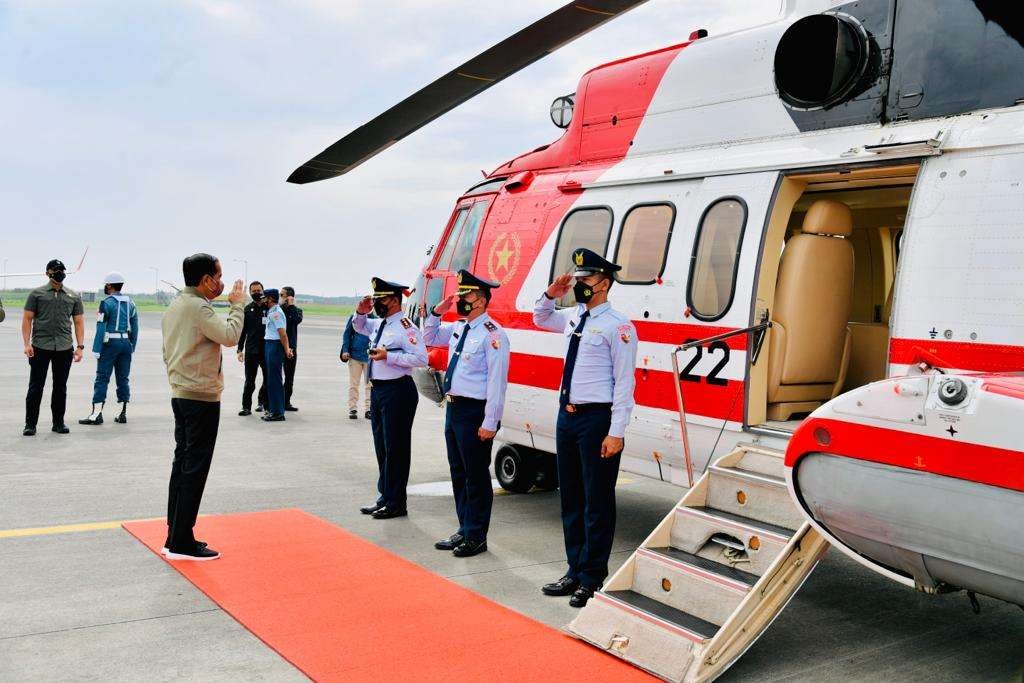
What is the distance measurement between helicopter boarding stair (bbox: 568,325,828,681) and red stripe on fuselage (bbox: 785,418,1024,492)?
1.82 feet

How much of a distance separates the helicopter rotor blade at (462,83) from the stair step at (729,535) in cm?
345

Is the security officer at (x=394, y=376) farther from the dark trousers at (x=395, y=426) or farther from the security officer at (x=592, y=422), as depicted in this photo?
the security officer at (x=592, y=422)

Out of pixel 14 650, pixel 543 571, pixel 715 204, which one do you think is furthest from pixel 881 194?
pixel 14 650

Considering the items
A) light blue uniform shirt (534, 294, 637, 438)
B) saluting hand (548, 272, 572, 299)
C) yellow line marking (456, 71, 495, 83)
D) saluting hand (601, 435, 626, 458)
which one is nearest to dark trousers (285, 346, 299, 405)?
yellow line marking (456, 71, 495, 83)

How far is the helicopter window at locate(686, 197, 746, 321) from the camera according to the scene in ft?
17.3

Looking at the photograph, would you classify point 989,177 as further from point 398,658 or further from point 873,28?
point 398,658

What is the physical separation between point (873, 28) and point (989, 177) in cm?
129

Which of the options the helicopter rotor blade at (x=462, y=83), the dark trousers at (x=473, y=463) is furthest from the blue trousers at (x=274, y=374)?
the dark trousers at (x=473, y=463)

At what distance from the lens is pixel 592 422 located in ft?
16.7

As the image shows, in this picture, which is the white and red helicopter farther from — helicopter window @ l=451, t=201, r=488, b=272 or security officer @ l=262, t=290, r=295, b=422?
security officer @ l=262, t=290, r=295, b=422

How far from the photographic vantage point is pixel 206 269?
18.3 ft

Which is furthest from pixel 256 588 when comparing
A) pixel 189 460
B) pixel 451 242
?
pixel 451 242

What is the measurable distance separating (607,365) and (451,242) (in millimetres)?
3461

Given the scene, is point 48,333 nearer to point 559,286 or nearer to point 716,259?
point 559,286
